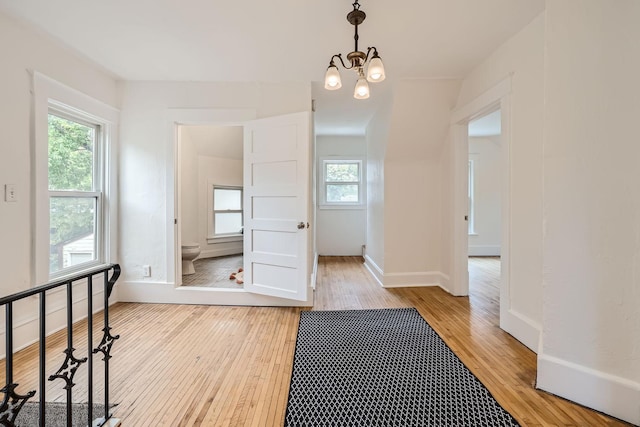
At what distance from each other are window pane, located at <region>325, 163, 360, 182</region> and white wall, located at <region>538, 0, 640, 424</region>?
14.9 feet

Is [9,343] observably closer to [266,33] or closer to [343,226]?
[266,33]

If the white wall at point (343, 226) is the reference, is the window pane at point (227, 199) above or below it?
above

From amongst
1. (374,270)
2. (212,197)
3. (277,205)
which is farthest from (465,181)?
(212,197)

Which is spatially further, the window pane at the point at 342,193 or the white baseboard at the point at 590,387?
the window pane at the point at 342,193

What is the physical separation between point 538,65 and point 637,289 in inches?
63.2

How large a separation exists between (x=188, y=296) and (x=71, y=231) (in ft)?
4.12

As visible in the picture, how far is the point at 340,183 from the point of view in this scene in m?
6.22

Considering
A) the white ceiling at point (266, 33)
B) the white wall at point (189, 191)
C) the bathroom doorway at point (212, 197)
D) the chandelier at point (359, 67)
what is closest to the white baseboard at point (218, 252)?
the bathroom doorway at point (212, 197)

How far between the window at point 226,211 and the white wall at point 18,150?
3344 mm

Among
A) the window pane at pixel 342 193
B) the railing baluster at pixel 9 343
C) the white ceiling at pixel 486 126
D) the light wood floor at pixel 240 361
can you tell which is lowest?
the light wood floor at pixel 240 361

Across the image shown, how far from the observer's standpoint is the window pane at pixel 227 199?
→ 5816 mm

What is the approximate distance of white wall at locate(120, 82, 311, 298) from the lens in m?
3.20

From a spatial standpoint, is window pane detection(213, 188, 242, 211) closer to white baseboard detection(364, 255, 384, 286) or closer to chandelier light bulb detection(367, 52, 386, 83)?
white baseboard detection(364, 255, 384, 286)

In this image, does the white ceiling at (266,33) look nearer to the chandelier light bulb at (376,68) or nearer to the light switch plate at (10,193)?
the chandelier light bulb at (376,68)
